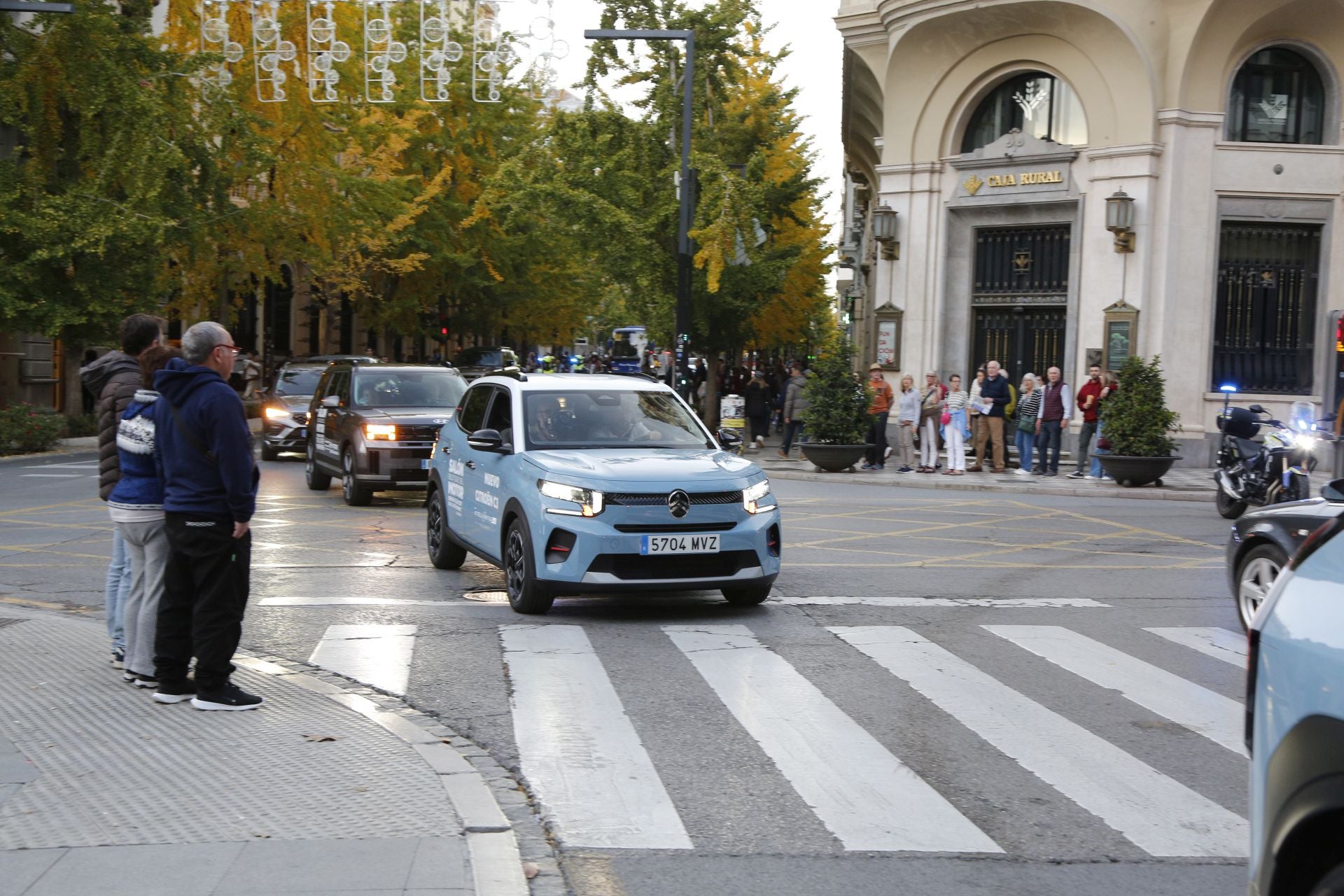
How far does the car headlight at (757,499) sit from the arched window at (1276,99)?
20.8 m

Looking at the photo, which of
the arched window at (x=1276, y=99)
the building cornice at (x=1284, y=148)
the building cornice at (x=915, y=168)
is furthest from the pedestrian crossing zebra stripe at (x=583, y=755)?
the arched window at (x=1276, y=99)

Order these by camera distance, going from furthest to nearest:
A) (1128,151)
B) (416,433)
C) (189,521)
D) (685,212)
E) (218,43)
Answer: (218,43), (1128,151), (685,212), (416,433), (189,521)

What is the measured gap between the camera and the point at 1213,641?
31.1 ft

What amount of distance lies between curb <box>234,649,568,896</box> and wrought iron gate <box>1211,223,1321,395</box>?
75.9 ft

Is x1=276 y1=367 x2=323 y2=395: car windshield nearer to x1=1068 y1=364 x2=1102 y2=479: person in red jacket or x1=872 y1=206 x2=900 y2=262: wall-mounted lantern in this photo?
x1=872 y1=206 x2=900 y2=262: wall-mounted lantern

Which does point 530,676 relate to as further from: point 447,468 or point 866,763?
point 447,468

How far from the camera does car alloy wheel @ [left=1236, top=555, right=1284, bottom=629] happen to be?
9203 millimetres

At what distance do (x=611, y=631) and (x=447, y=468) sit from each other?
10.4 ft

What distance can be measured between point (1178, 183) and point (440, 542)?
1926cm

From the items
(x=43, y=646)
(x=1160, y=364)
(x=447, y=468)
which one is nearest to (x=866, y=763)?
(x=43, y=646)

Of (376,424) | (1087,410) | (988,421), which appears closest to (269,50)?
(376,424)

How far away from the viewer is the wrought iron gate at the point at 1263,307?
27.2m

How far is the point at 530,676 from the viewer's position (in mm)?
7918

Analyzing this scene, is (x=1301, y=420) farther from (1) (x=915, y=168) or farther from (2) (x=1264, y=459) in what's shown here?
(1) (x=915, y=168)
